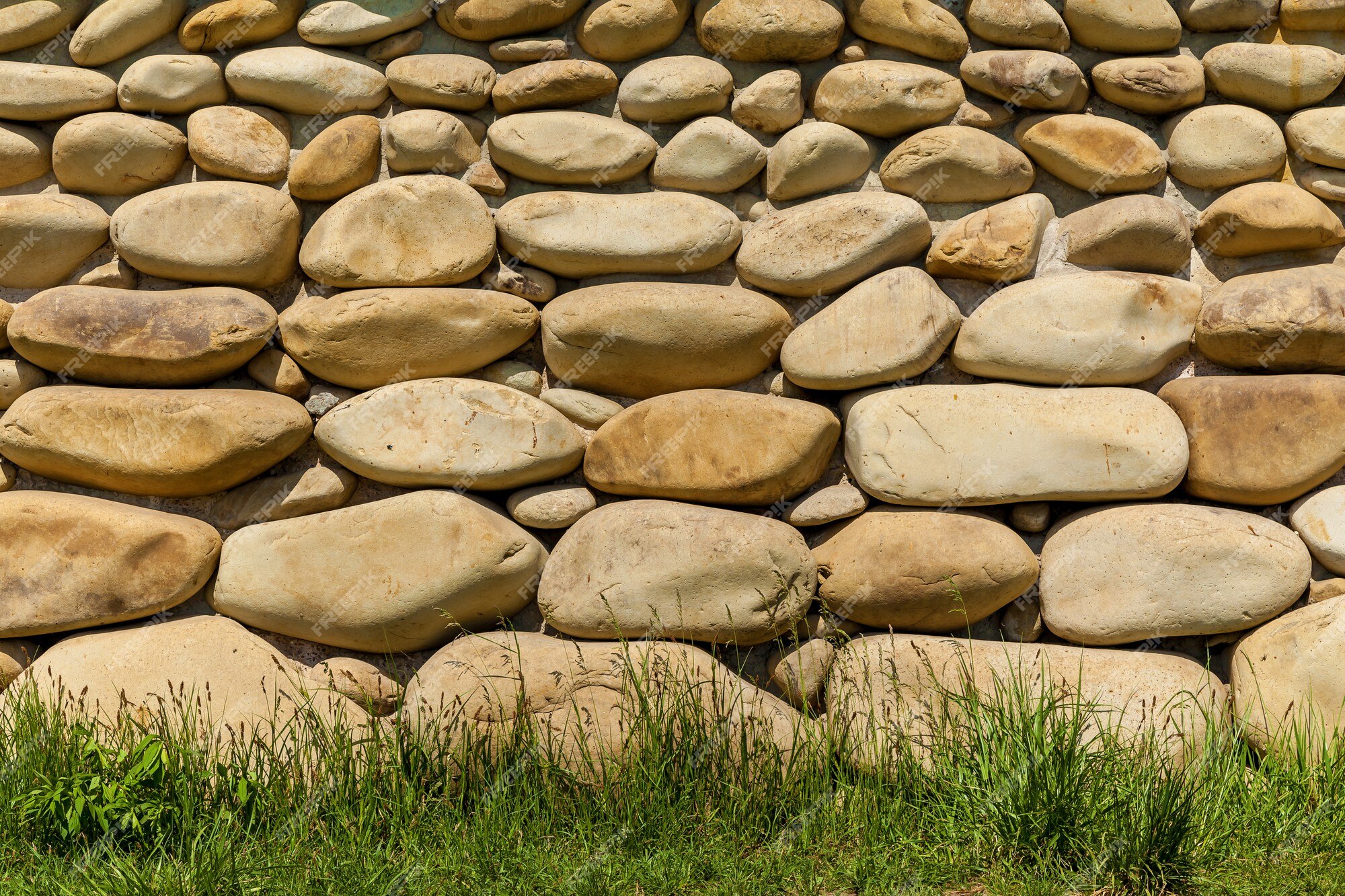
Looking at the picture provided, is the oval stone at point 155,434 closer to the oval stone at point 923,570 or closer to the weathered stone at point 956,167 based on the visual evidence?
the oval stone at point 923,570

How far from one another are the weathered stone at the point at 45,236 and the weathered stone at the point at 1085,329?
262 centimetres

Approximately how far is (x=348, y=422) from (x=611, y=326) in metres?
0.79

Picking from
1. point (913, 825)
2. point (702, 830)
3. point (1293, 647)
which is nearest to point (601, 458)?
A: point (702, 830)

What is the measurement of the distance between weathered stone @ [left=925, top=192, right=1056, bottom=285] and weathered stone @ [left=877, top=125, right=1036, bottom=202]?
0.06 metres

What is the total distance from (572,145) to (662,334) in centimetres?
63

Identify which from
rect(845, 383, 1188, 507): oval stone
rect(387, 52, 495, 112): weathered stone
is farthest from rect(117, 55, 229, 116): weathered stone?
rect(845, 383, 1188, 507): oval stone

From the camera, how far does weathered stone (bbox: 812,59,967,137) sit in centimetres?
276

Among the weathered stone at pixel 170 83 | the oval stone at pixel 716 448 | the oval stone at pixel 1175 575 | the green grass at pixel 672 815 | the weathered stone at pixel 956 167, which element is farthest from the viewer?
the weathered stone at pixel 170 83

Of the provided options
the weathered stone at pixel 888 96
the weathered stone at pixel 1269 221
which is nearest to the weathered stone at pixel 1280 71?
the weathered stone at pixel 1269 221

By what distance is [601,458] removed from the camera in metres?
2.72

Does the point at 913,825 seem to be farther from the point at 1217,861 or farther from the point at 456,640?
the point at 456,640

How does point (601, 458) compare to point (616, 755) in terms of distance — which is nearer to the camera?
point (616, 755)

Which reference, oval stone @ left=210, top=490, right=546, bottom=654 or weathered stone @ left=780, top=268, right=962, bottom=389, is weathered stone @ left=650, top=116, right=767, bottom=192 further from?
oval stone @ left=210, top=490, right=546, bottom=654

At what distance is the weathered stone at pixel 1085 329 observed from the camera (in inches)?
104
